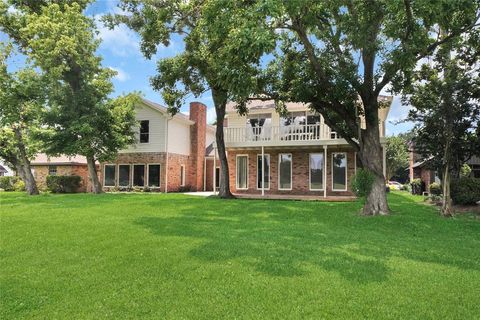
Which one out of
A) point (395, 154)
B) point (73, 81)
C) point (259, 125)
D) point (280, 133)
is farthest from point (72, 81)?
point (395, 154)

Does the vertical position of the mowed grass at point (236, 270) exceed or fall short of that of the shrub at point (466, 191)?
it falls short

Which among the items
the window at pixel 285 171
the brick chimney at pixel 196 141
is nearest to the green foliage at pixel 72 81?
the brick chimney at pixel 196 141

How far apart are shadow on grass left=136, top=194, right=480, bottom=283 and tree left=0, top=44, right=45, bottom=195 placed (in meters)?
14.3

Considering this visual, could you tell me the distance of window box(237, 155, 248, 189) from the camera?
2395 centimetres

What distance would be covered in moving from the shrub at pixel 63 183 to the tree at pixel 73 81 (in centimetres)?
570

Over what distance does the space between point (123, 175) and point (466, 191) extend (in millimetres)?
20742

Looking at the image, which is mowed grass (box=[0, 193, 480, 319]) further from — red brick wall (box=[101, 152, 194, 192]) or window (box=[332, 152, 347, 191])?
red brick wall (box=[101, 152, 194, 192])

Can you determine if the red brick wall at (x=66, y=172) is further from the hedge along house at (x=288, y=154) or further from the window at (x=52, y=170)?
the hedge along house at (x=288, y=154)

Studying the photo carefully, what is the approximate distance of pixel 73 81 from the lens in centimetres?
2250

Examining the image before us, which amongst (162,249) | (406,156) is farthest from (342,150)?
(406,156)

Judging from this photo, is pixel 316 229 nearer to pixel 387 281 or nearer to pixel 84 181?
pixel 387 281

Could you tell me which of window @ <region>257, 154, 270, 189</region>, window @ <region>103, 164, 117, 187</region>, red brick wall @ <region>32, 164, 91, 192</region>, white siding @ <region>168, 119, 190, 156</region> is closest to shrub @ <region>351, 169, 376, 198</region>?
window @ <region>257, 154, 270, 189</region>

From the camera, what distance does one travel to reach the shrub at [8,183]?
105ft

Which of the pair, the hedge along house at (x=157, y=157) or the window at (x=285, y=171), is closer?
the window at (x=285, y=171)
